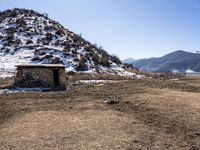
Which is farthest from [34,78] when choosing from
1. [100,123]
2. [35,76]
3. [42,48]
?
[42,48]

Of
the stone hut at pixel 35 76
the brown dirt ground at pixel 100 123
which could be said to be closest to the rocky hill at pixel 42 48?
the stone hut at pixel 35 76

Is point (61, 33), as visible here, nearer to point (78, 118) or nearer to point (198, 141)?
point (78, 118)

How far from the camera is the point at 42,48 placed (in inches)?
2137

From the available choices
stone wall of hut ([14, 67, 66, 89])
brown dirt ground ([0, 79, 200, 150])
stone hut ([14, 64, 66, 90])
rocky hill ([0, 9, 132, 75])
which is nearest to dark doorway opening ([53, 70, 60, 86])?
stone hut ([14, 64, 66, 90])

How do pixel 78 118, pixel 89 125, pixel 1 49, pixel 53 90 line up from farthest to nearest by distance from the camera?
pixel 1 49 → pixel 53 90 → pixel 78 118 → pixel 89 125

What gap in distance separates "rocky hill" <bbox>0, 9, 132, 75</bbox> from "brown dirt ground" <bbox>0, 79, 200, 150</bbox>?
81.2 feet

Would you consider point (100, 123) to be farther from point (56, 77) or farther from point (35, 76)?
point (56, 77)

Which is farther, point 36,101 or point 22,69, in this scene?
point 22,69

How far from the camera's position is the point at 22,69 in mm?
28797

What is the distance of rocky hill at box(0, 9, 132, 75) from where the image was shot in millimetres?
49106

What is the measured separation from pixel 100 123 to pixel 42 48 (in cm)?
4061

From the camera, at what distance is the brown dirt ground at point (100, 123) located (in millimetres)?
12758

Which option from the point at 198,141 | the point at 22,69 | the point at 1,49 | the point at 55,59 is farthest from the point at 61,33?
the point at 198,141

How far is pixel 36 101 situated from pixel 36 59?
2925 cm
